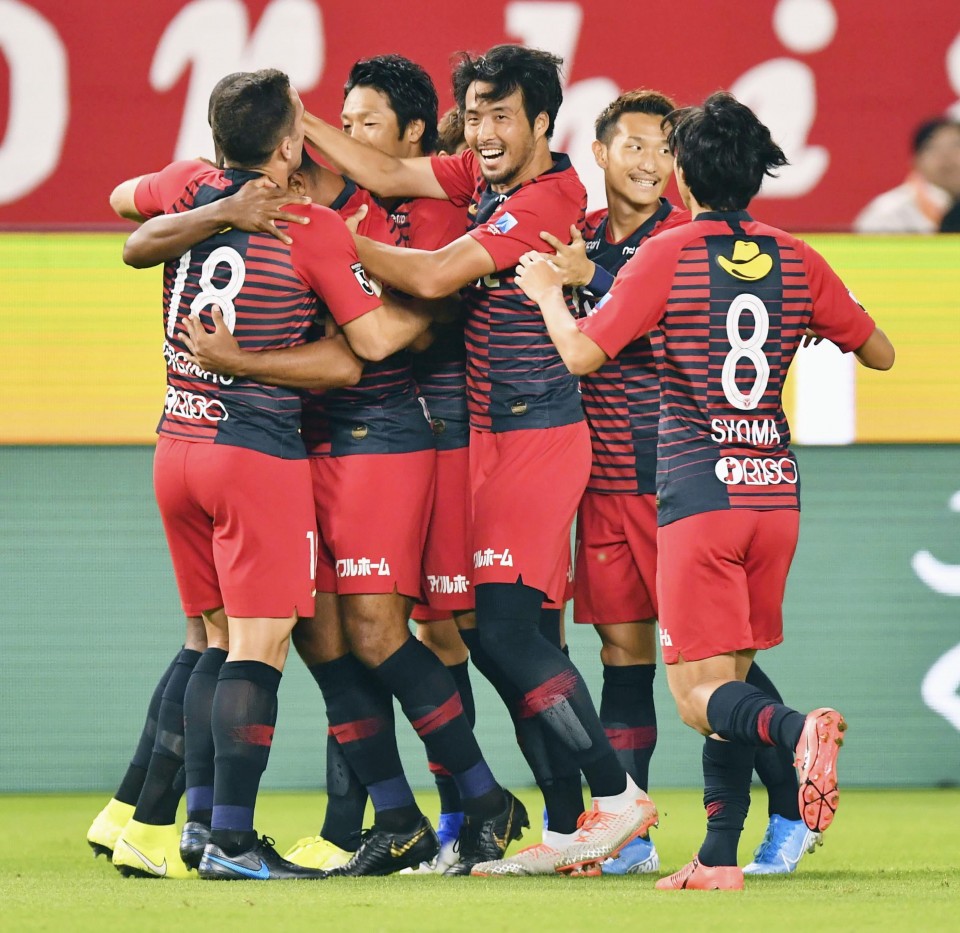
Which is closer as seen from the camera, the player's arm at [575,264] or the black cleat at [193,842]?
the black cleat at [193,842]

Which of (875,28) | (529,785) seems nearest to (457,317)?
(529,785)

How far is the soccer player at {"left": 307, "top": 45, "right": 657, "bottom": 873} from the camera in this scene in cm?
472

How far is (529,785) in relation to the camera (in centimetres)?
714

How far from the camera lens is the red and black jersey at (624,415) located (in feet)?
16.8

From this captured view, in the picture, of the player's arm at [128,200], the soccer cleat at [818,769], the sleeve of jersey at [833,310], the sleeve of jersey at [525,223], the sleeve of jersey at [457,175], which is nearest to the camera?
the soccer cleat at [818,769]

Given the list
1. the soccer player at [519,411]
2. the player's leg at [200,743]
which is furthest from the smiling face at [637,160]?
the player's leg at [200,743]

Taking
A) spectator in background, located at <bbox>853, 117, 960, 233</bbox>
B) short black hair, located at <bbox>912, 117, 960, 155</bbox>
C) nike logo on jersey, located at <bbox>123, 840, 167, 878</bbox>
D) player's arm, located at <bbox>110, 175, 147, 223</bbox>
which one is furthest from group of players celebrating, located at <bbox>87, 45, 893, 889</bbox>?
short black hair, located at <bbox>912, 117, 960, 155</bbox>

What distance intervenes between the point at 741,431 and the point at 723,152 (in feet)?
2.31

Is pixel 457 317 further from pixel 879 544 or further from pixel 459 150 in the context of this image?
pixel 879 544

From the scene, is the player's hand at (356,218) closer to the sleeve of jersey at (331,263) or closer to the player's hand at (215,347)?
the sleeve of jersey at (331,263)

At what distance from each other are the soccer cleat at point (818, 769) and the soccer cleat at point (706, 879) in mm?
423

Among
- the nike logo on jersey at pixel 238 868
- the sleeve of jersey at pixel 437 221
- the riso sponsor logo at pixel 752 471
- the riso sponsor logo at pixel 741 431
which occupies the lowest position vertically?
A: the nike logo on jersey at pixel 238 868

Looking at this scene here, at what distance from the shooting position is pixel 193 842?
181 inches

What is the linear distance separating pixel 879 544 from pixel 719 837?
3.14 metres
